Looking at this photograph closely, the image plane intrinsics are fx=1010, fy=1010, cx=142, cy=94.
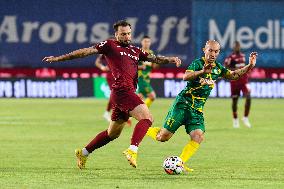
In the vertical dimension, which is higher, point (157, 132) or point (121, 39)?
point (121, 39)

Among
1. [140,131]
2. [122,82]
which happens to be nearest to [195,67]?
[122,82]

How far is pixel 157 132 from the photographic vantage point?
14.6m

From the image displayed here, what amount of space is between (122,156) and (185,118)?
2442 millimetres

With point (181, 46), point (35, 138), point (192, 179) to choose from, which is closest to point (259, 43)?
point (181, 46)

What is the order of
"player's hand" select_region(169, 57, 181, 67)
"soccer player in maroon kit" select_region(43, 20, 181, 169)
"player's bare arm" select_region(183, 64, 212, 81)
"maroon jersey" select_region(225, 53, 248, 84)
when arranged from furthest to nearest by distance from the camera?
"maroon jersey" select_region(225, 53, 248, 84) → "soccer player in maroon kit" select_region(43, 20, 181, 169) → "player's hand" select_region(169, 57, 181, 67) → "player's bare arm" select_region(183, 64, 212, 81)

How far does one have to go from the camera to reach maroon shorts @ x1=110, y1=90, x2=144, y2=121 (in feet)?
44.1

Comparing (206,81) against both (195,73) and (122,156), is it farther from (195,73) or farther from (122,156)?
(122,156)

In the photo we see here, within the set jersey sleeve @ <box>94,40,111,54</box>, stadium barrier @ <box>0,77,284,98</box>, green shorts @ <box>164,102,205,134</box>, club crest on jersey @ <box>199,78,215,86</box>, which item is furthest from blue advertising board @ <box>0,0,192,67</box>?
club crest on jersey @ <box>199,78,215,86</box>

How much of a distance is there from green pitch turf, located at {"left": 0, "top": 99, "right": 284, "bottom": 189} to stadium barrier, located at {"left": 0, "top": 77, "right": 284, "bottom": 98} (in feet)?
23.1

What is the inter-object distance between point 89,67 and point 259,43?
22.1 feet

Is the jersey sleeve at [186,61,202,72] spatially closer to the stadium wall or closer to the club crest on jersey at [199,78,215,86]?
the club crest on jersey at [199,78,215,86]

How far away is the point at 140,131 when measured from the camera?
13148 mm

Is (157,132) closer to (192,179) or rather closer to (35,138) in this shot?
(192,179)

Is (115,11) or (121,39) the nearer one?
(121,39)
